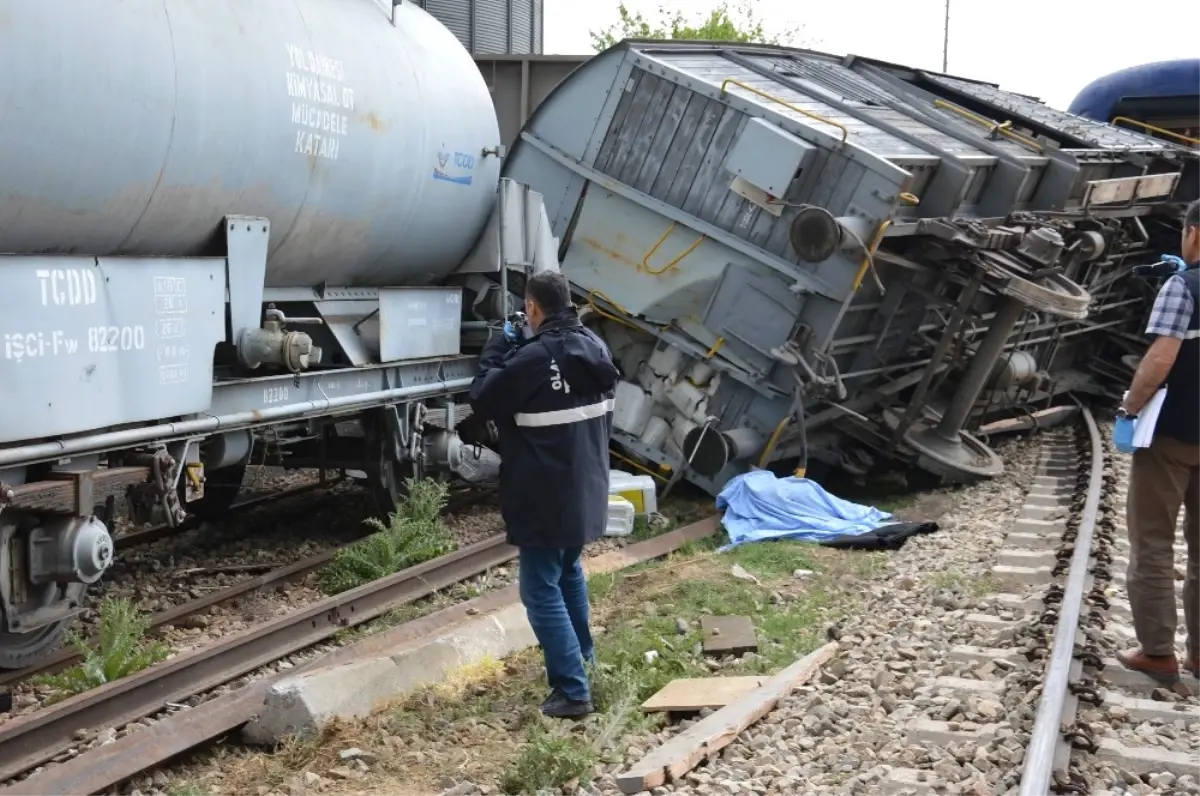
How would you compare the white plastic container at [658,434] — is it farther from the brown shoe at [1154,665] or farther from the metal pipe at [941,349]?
the brown shoe at [1154,665]

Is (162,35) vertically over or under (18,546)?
over

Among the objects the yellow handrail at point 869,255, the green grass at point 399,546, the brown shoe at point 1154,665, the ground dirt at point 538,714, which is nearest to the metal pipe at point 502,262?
the green grass at point 399,546

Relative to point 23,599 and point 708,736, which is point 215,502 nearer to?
point 23,599

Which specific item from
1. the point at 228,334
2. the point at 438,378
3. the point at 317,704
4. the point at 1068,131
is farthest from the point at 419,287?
the point at 1068,131

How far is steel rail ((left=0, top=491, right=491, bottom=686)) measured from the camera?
587cm

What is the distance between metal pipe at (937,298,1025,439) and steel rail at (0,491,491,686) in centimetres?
520

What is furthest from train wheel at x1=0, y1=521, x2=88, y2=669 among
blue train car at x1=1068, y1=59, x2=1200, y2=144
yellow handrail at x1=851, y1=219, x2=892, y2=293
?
blue train car at x1=1068, y1=59, x2=1200, y2=144

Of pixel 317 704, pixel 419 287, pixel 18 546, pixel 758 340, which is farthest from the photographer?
pixel 758 340

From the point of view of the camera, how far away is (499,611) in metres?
6.55

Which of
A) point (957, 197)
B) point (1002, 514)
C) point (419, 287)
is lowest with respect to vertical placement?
point (1002, 514)

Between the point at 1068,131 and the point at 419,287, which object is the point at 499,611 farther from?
the point at 1068,131

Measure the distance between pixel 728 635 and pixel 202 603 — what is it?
3.01 meters

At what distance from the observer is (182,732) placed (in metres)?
4.92

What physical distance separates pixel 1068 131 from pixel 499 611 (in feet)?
32.7
